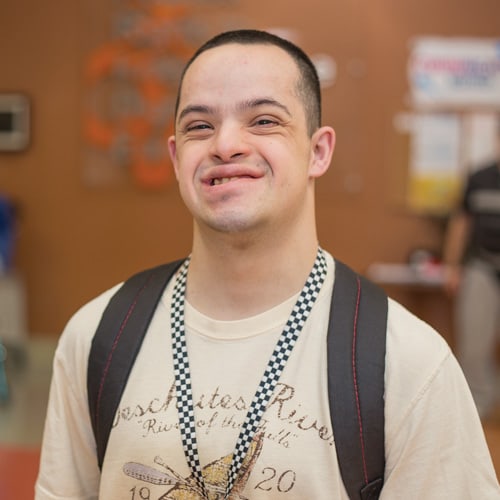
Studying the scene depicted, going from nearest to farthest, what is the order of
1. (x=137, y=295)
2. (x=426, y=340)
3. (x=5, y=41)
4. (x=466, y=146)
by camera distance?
(x=426, y=340), (x=137, y=295), (x=466, y=146), (x=5, y=41)

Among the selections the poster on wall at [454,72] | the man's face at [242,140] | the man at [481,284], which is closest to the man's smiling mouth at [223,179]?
the man's face at [242,140]

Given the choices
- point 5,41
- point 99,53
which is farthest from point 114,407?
A: point 5,41

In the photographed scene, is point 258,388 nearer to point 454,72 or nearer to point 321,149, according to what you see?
point 321,149

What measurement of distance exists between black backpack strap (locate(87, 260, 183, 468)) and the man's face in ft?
0.66

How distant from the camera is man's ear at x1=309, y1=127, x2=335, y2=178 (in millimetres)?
1238

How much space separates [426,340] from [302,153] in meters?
0.36

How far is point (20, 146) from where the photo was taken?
16.0 ft

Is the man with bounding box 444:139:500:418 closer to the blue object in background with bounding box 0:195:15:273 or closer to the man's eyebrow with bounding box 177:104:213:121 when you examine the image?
the blue object in background with bounding box 0:195:15:273

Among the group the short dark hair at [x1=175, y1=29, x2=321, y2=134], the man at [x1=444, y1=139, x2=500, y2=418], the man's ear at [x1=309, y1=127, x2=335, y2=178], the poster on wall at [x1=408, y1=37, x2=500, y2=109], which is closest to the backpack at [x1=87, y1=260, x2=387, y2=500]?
the man's ear at [x1=309, y1=127, x2=335, y2=178]

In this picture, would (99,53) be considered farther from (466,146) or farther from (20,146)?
(466,146)

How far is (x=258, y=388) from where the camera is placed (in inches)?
43.7

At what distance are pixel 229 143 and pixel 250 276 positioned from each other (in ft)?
0.73

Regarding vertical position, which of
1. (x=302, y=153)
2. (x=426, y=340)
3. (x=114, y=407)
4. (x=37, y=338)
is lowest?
(x=37, y=338)

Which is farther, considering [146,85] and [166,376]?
[146,85]
